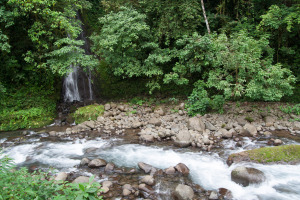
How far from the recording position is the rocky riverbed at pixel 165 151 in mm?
5191

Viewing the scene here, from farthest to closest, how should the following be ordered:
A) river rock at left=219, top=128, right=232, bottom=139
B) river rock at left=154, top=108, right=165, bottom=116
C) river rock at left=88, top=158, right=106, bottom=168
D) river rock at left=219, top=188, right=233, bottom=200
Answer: river rock at left=154, top=108, right=165, bottom=116, river rock at left=219, top=128, right=232, bottom=139, river rock at left=88, top=158, right=106, bottom=168, river rock at left=219, top=188, right=233, bottom=200

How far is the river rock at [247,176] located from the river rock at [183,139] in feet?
7.58

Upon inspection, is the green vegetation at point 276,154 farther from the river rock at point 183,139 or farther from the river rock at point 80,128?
the river rock at point 80,128

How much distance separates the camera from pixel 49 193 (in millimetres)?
2686

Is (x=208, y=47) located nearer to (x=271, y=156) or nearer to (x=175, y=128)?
(x=175, y=128)

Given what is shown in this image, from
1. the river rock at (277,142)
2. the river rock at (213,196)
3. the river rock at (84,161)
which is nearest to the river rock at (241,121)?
the river rock at (277,142)

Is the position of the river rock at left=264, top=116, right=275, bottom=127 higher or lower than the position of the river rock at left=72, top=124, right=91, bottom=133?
lower

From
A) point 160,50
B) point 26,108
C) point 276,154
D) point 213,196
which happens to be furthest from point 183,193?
point 26,108

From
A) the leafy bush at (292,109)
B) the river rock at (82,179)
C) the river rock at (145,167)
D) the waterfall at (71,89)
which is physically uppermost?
the waterfall at (71,89)

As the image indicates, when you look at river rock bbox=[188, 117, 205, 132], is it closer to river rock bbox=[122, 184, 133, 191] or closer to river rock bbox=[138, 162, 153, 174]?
river rock bbox=[138, 162, 153, 174]

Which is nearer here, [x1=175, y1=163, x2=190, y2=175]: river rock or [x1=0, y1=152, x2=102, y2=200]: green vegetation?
[x1=0, y1=152, x2=102, y2=200]: green vegetation

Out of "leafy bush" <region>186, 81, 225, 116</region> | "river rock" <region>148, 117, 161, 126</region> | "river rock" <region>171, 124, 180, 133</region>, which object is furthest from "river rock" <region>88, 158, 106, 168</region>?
"leafy bush" <region>186, 81, 225, 116</region>

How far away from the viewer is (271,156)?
6.11 metres

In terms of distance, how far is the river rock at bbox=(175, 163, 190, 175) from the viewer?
5.86 m
